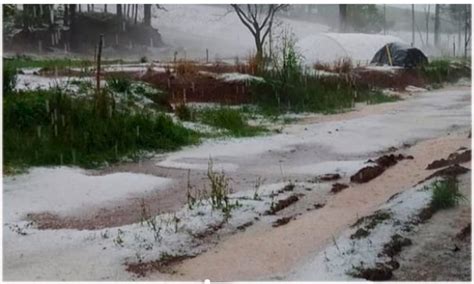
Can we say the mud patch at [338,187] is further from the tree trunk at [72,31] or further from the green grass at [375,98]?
the tree trunk at [72,31]

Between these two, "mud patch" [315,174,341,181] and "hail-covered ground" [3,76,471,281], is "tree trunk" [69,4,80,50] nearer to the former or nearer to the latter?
"hail-covered ground" [3,76,471,281]

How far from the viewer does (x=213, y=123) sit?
12.5 m

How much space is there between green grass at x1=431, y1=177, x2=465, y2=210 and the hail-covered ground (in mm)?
174

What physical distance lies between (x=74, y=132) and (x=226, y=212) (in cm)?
379

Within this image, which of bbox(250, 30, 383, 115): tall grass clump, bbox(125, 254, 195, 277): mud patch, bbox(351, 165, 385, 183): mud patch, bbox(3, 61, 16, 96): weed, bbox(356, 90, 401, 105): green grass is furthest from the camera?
bbox(356, 90, 401, 105): green grass

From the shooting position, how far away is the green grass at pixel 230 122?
39.0ft

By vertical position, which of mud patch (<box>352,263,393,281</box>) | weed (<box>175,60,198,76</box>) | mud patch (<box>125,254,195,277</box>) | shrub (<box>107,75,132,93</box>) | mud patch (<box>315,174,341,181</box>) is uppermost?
weed (<box>175,60,198,76</box>)

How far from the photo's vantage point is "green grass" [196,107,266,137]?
11.9 meters

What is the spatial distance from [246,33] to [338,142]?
47.6 meters

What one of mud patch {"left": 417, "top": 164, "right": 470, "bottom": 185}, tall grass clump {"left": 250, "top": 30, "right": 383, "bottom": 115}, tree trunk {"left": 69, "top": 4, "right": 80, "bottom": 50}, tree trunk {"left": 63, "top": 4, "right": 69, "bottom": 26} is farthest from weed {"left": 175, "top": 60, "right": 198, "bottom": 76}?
tree trunk {"left": 63, "top": 4, "right": 69, "bottom": 26}

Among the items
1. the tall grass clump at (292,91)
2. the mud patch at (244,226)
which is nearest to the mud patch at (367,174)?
the mud patch at (244,226)

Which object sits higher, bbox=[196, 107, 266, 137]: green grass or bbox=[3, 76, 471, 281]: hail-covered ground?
bbox=[196, 107, 266, 137]: green grass

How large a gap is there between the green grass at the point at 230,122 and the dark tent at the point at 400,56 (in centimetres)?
1564

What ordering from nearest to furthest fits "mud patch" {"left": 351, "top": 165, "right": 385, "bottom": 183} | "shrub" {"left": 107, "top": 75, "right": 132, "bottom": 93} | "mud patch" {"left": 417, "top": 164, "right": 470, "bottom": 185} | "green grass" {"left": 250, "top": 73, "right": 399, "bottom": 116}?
"mud patch" {"left": 417, "top": 164, "right": 470, "bottom": 185} → "mud patch" {"left": 351, "top": 165, "right": 385, "bottom": 183} → "shrub" {"left": 107, "top": 75, "right": 132, "bottom": 93} → "green grass" {"left": 250, "top": 73, "right": 399, "bottom": 116}
